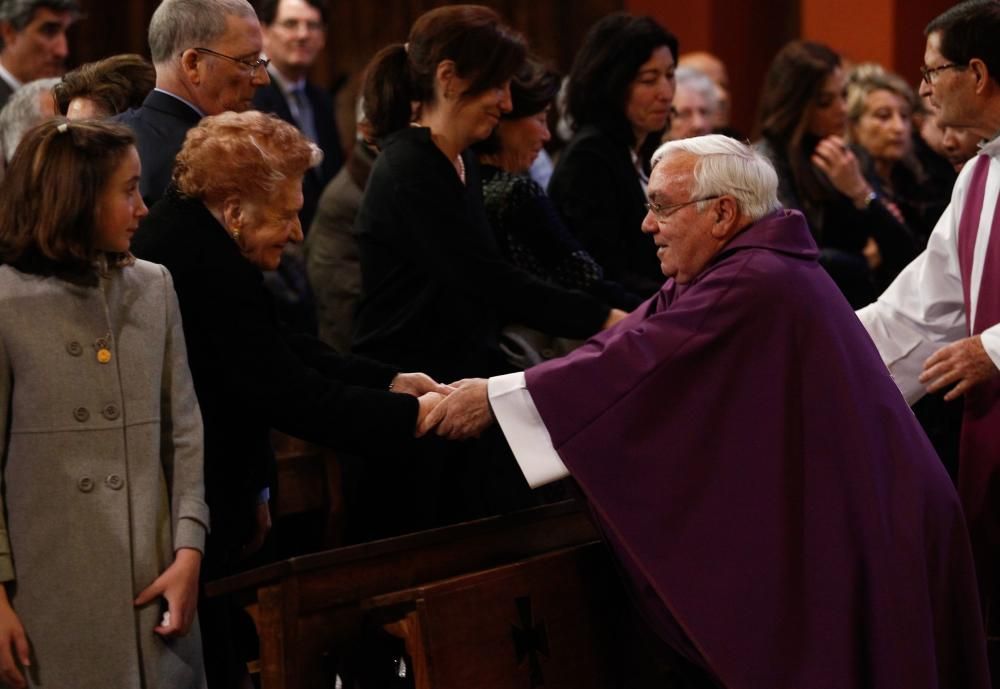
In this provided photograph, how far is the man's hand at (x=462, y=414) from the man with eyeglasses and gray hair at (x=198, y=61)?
94cm

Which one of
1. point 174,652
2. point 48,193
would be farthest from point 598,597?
point 48,193

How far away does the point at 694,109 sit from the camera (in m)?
6.35

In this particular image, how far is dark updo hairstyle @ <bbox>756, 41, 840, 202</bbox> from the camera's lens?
5754mm

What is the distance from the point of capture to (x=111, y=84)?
4.01 meters

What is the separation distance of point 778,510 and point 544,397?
56cm

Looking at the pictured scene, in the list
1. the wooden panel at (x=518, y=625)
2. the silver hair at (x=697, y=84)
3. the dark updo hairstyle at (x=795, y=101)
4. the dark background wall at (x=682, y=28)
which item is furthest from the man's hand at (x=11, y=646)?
the dark background wall at (x=682, y=28)

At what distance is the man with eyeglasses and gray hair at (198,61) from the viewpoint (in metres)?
3.79

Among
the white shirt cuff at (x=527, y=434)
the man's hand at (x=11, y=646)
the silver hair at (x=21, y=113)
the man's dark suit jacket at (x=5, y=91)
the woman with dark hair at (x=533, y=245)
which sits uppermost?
the man's dark suit jacket at (x=5, y=91)

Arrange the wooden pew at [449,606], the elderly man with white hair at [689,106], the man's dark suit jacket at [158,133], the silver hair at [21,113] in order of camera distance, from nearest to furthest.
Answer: the wooden pew at [449,606], the man's dark suit jacket at [158,133], the silver hair at [21,113], the elderly man with white hair at [689,106]

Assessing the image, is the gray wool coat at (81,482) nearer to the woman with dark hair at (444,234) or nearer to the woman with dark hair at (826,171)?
the woman with dark hair at (444,234)

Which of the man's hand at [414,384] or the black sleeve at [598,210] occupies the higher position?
the black sleeve at [598,210]

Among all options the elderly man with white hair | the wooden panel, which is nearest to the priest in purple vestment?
the wooden panel

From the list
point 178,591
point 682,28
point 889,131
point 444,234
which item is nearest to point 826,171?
point 889,131

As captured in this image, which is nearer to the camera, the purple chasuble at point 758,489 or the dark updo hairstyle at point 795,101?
the purple chasuble at point 758,489
